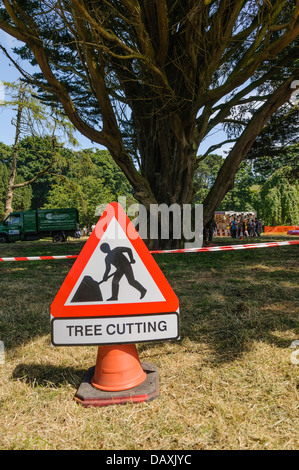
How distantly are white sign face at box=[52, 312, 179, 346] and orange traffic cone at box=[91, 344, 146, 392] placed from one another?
0.15 m

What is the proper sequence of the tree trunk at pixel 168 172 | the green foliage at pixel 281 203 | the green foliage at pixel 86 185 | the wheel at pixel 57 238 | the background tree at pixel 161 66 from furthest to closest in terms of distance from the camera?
1. the green foliage at pixel 281 203
2. the wheel at pixel 57 238
3. the green foliage at pixel 86 185
4. the tree trunk at pixel 168 172
5. the background tree at pixel 161 66

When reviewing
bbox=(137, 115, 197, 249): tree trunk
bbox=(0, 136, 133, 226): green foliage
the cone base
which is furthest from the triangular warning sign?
bbox=(0, 136, 133, 226): green foliage

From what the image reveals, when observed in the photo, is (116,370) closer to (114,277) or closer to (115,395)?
(115,395)

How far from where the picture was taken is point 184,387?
238 cm

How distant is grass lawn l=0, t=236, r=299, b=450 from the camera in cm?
183

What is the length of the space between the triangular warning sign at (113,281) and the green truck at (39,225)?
24.7 meters

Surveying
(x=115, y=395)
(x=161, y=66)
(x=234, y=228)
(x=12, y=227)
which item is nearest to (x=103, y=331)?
(x=115, y=395)

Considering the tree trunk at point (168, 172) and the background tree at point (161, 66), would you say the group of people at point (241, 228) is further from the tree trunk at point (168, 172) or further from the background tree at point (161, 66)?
the tree trunk at point (168, 172)

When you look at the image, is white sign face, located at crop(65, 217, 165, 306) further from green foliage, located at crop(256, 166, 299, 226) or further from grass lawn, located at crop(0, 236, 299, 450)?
green foliage, located at crop(256, 166, 299, 226)

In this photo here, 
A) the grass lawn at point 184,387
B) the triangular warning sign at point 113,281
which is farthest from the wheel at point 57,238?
the triangular warning sign at point 113,281

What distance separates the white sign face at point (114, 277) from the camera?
→ 2.33 metres

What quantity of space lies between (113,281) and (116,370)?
24.3 inches

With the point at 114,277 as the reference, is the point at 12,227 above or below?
below
